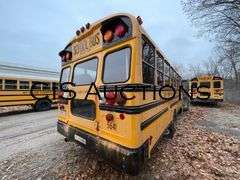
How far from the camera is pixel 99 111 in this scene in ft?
11.5

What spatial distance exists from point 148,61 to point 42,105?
39.3 feet

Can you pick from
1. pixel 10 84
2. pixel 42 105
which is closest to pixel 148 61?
pixel 10 84

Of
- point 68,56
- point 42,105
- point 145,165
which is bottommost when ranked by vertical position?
point 145,165

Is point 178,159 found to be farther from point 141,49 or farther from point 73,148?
point 141,49

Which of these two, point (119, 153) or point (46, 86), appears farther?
point (46, 86)

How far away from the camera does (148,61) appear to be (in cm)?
359

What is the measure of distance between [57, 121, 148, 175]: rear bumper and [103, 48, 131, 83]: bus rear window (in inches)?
37.9

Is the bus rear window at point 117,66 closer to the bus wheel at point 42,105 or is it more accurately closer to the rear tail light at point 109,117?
the rear tail light at point 109,117

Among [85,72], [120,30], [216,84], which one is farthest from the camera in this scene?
[216,84]

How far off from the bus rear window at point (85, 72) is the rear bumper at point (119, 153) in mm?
979

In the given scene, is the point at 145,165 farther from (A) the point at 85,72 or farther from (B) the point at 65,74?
(B) the point at 65,74

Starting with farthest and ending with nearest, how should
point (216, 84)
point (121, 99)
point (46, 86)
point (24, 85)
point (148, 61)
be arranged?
point (216, 84)
point (46, 86)
point (24, 85)
point (148, 61)
point (121, 99)

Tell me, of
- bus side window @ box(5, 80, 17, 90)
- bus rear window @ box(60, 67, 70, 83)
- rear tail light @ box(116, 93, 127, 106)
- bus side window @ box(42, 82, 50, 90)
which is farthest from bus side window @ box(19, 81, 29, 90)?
rear tail light @ box(116, 93, 127, 106)

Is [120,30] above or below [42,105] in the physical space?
above
